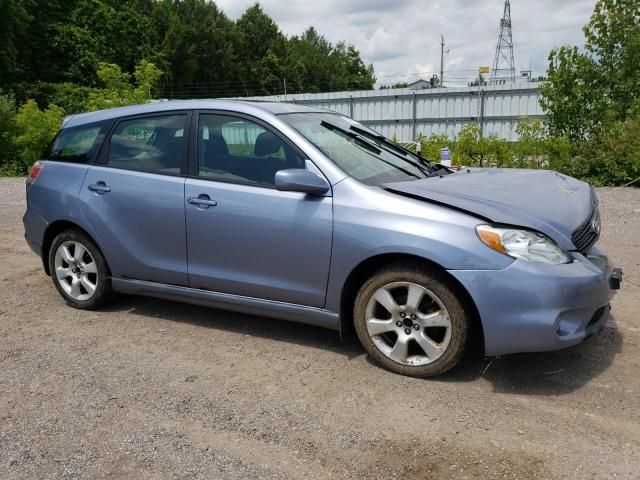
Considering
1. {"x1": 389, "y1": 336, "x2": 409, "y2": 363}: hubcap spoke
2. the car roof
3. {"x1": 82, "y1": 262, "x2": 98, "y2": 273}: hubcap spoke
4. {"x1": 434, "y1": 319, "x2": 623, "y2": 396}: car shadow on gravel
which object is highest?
the car roof

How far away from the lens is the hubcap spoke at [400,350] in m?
3.75

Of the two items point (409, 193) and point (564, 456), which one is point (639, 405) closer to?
point (564, 456)

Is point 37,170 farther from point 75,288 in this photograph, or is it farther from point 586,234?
point 586,234

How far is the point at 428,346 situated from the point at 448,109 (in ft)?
64.3

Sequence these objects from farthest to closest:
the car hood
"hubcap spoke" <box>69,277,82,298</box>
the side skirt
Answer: "hubcap spoke" <box>69,277,82,298</box>, the side skirt, the car hood

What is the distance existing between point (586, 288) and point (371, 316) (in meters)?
1.26

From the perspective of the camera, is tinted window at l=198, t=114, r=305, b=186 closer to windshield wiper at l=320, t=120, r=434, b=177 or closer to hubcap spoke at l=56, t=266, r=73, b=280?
windshield wiper at l=320, t=120, r=434, b=177

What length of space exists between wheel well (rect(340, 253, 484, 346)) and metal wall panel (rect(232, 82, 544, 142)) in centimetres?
1776

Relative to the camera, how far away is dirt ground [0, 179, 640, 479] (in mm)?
2902

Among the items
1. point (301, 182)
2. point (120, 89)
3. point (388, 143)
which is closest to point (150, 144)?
Result: point (301, 182)

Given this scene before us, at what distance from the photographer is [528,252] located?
341 centimetres

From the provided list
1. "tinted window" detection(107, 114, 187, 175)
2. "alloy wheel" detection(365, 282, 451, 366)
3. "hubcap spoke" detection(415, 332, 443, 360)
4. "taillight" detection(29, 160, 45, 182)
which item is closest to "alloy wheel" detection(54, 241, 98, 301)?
"taillight" detection(29, 160, 45, 182)

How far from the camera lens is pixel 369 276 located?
3.86 metres

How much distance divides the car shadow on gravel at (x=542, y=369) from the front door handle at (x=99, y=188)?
294cm
